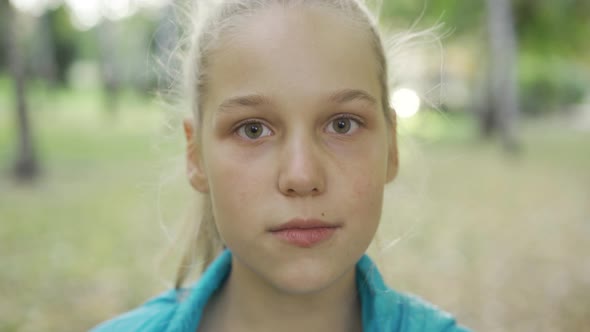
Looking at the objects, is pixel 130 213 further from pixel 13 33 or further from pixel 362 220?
pixel 362 220

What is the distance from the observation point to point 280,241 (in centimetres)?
148

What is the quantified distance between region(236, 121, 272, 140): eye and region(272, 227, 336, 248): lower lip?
0.89 feet

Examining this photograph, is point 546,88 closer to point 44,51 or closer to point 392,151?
point 44,51

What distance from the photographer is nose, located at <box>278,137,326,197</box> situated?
4.72 feet

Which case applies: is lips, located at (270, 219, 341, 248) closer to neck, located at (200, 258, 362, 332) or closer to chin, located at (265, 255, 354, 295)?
chin, located at (265, 255, 354, 295)

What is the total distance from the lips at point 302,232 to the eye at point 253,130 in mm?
257

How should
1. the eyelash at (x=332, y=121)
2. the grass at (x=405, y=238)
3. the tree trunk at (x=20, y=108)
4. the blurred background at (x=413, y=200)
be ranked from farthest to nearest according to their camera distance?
1. the tree trunk at (x=20, y=108)
2. the grass at (x=405, y=238)
3. the blurred background at (x=413, y=200)
4. the eyelash at (x=332, y=121)

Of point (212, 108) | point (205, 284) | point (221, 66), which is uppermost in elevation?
point (221, 66)

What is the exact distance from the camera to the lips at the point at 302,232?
57.9 inches

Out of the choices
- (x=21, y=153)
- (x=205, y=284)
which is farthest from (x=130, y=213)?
(x=205, y=284)

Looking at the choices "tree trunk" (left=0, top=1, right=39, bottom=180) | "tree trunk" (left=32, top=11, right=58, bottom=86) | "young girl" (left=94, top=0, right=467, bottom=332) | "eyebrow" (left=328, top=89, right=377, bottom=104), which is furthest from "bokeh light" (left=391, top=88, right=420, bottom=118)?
"tree trunk" (left=32, top=11, right=58, bottom=86)

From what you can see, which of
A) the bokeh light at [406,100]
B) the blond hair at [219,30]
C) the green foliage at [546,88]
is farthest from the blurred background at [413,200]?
the green foliage at [546,88]

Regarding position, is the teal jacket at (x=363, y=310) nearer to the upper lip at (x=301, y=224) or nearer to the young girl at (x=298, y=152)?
the young girl at (x=298, y=152)

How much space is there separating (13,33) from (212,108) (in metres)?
10.4
